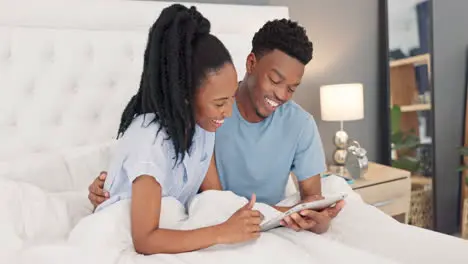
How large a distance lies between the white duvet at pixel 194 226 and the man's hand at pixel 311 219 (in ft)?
0.09

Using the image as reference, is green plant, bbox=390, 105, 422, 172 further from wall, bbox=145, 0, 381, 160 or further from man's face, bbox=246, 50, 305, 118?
→ man's face, bbox=246, 50, 305, 118

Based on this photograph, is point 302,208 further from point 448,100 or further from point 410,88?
point 448,100

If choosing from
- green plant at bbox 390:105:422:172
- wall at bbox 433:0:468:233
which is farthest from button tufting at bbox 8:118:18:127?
wall at bbox 433:0:468:233

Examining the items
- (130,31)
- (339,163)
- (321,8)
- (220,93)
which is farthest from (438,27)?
(220,93)

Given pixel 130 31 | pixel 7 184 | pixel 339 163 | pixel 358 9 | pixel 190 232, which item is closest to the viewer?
pixel 190 232

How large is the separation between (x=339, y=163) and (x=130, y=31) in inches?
52.2

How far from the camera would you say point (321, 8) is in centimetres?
283

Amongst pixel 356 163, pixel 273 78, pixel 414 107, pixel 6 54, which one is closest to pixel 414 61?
pixel 414 107

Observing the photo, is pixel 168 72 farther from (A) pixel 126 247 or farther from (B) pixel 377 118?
(B) pixel 377 118

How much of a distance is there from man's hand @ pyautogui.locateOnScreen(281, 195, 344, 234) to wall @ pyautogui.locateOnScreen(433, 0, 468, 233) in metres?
2.03

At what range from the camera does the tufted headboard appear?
1909mm

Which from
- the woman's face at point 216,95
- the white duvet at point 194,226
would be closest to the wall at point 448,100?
the white duvet at point 194,226

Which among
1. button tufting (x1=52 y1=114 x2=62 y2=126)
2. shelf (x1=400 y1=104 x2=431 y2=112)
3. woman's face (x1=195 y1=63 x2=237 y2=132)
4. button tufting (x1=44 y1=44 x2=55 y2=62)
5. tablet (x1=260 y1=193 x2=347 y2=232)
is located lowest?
tablet (x1=260 y1=193 x2=347 y2=232)

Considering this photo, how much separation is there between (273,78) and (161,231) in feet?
1.83
